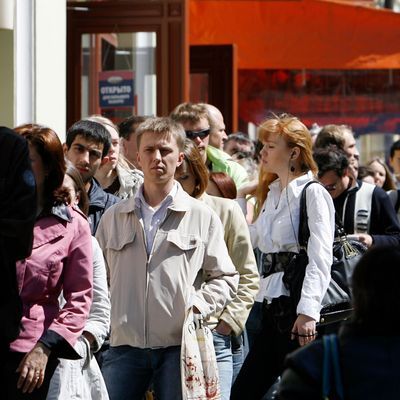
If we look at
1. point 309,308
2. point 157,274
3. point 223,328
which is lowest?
point 223,328

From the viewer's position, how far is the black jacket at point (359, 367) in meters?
4.00

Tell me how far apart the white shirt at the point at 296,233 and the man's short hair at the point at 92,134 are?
1.05 meters

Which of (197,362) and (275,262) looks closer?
(197,362)

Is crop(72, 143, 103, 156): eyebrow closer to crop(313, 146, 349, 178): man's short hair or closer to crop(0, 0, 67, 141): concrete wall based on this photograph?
crop(313, 146, 349, 178): man's short hair

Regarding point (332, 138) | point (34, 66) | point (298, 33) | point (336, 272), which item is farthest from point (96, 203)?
point (298, 33)

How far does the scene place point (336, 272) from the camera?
7211 mm

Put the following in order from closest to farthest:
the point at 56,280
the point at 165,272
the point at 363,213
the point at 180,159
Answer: the point at 56,280 → the point at 165,272 → the point at 180,159 → the point at 363,213

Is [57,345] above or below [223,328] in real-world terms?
above

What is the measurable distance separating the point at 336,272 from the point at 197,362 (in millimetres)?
1433

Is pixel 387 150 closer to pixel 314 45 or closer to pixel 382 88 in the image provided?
pixel 382 88

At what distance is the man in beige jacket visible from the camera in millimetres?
6203

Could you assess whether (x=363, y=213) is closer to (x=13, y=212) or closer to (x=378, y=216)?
(x=378, y=216)

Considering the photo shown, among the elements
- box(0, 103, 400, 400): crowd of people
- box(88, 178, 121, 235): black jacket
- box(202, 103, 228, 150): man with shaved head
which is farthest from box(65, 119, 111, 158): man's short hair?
box(202, 103, 228, 150): man with shaved head

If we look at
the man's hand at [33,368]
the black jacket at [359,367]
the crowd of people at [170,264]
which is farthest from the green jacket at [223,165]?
the black jacket at [359,367]
